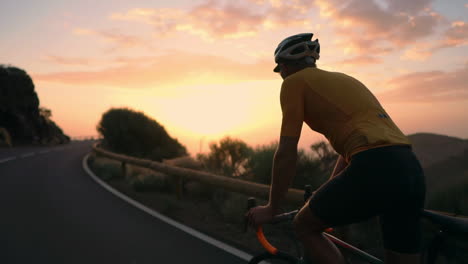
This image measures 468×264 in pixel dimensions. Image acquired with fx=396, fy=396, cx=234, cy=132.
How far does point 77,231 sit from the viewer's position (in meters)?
6.61

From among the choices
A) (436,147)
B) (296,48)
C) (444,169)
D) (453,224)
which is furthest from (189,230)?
(436,147)

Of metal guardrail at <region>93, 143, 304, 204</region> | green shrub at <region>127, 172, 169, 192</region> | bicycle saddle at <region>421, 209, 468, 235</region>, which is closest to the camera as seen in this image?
bicycle saddle at <region>421, 209, 468, 235</region>

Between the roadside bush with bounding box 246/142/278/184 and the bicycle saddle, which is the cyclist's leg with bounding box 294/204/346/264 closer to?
the bicycle saddle

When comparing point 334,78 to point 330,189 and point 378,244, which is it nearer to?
point 330,189

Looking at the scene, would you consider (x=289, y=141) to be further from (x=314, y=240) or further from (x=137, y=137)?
(x=137, y=137)

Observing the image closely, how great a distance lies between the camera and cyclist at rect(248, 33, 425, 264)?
221 centimetres

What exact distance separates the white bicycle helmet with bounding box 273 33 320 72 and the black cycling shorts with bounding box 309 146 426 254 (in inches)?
29.7

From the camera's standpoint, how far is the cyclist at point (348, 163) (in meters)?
Answer: 2.21

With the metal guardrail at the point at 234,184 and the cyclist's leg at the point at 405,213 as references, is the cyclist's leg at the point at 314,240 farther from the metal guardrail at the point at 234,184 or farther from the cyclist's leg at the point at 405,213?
the metal guardrail at the point at 234,184

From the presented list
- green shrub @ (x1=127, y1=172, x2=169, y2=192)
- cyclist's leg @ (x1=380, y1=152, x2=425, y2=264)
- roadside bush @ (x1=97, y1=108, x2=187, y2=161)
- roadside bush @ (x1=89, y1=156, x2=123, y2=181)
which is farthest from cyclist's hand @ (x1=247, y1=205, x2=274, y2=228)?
roadside bush @ (x1=97, y1=108, x2=187, y2=161)

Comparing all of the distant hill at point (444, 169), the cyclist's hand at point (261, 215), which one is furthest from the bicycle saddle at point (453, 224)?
the distant hill at point (444, 169)

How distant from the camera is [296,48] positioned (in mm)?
2576

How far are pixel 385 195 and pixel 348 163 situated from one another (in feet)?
1.01

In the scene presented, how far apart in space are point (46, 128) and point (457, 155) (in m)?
43.7
